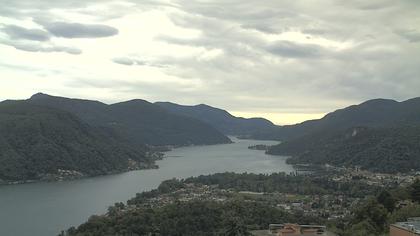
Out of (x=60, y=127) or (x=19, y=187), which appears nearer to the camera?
(x=19, y=187)

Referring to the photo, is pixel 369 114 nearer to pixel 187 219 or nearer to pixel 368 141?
pixel 368 141

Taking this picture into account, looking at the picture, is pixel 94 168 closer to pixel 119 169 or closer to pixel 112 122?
pixel 119 169

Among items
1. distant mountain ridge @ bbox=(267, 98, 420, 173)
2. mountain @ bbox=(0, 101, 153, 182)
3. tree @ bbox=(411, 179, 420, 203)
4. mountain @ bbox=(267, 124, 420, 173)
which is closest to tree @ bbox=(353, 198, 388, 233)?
tree @ bbox=(411, 179, 420, 203)

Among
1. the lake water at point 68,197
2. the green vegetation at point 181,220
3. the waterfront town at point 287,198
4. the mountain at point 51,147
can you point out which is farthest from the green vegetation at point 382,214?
the mountain at point 51,147

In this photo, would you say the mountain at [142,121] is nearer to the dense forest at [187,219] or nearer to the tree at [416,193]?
the dense forest at [187,219]

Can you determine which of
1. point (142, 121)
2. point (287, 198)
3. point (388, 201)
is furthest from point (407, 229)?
point (142, 121)

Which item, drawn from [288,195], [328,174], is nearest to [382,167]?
[328,174]
